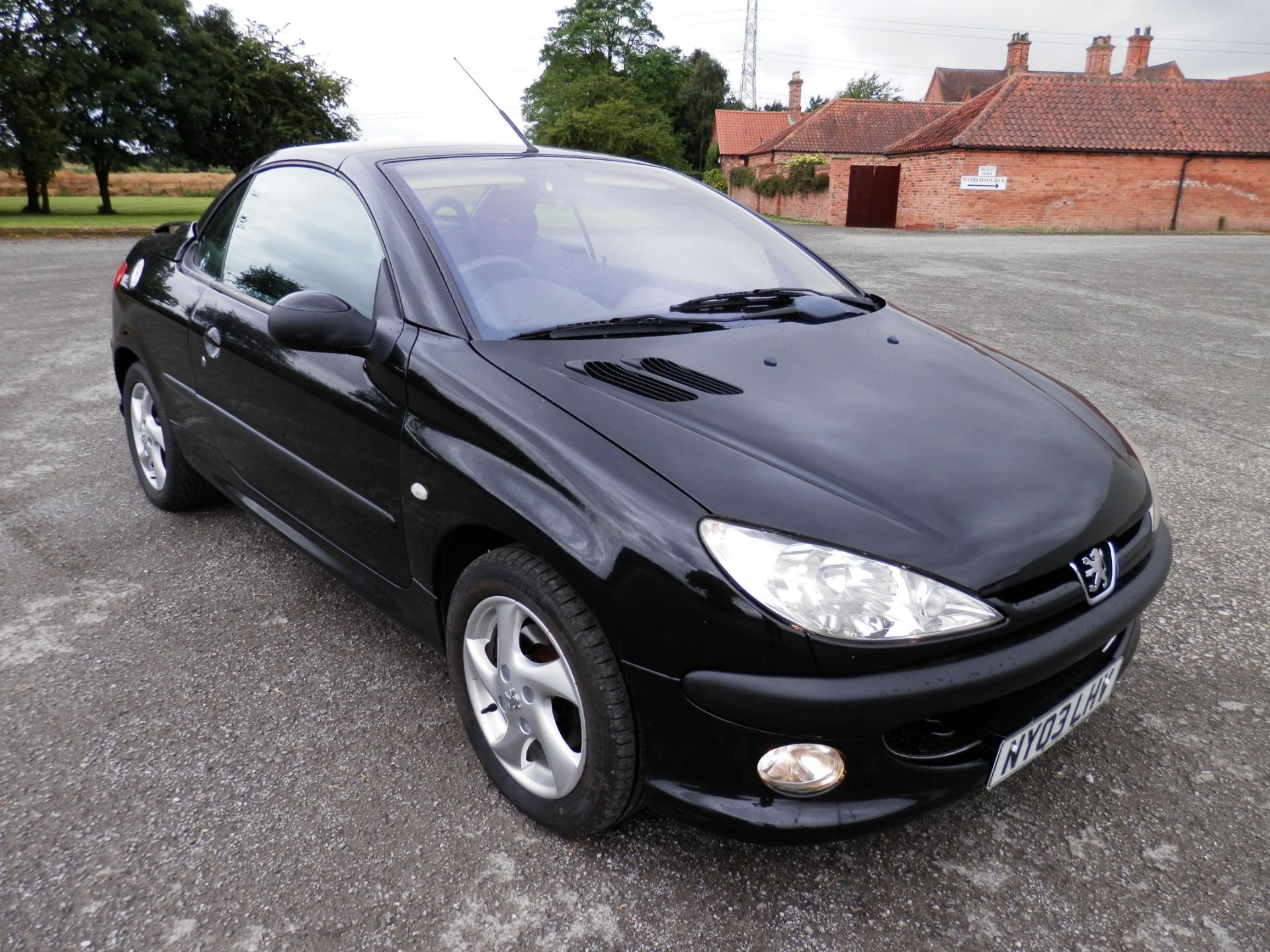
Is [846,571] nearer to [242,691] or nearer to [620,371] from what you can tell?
[620,371]

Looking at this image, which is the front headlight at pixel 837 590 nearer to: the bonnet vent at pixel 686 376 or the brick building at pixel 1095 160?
the bonnet vent at pixel 686 376

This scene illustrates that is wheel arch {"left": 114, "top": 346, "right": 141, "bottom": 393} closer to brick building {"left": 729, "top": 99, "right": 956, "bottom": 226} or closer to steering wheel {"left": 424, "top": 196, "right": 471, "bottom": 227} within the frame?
steering wheel {"left": 424, "top": 196, "right": 471, "bottom": 227}

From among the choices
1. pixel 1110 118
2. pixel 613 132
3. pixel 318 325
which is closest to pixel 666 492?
pixel 318 325

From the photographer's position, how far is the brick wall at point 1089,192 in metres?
27.2

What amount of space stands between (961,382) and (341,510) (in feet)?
5.71

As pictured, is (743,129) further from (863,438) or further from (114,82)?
(863,438)

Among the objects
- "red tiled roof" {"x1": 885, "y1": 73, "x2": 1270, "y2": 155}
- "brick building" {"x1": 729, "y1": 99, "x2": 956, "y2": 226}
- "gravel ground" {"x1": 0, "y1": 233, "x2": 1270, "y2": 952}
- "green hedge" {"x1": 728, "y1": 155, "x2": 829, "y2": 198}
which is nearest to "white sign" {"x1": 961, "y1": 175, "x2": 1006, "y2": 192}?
"red tiled roof" {"x1": 885, "y1": 73, "x2": 1270, "y2": 155}

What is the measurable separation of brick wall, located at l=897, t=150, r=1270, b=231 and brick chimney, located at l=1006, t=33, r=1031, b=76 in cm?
1571

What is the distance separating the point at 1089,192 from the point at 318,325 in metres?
30.4

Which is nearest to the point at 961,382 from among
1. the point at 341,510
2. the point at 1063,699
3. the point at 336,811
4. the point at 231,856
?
the point at 1063,699

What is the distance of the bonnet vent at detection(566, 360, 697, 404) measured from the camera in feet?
6.81

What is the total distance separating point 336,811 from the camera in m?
2.15

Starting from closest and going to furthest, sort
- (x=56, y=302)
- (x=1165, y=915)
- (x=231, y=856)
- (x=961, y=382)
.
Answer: (x=1165, y=915), (x=231, y=856), (x=961, y=382), (x=56, y=302)

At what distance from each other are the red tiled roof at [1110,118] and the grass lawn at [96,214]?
22510 mm
